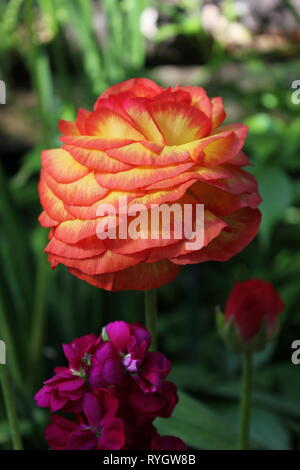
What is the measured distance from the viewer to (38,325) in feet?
2.27

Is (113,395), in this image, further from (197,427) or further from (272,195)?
(272,195)

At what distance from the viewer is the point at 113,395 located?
0.88 ft

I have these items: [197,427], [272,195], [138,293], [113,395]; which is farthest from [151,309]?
[138,293]

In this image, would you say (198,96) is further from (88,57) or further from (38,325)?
(88,57)

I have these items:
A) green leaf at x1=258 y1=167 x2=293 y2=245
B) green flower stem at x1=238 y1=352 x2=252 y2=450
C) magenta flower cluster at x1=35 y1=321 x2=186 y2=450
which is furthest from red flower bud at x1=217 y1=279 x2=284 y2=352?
green leaf at x1=258 y1=167 x2=293 y2=245

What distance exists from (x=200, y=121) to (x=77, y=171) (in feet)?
0.20

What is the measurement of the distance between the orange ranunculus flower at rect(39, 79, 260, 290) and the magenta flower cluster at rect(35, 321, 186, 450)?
0.03 m

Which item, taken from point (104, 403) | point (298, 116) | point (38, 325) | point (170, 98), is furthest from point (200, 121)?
point (298, 116)

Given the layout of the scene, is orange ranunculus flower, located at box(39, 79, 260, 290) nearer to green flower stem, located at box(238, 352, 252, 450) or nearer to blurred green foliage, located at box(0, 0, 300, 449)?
green flower stem, located at box(238, 352, 252, 450)

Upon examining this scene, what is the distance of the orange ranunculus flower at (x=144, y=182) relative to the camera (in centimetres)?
28

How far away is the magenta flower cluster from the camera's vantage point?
27cm

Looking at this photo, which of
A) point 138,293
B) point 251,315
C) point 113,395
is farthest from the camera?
point 138,293

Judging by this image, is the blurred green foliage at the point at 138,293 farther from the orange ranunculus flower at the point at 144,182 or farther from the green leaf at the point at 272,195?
the orange ranunculus flower at the point at 144,182

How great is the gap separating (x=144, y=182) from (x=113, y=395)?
86 mm
